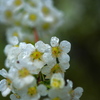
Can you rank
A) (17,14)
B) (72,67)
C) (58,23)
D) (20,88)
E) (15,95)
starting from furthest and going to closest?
(72,67), (58,23), (17,14), (15,95), (20,88)

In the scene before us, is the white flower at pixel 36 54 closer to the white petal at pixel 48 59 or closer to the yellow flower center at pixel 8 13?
the white petal at pixel 48 59

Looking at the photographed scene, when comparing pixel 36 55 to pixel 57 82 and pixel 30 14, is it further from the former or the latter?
pixel 30 14

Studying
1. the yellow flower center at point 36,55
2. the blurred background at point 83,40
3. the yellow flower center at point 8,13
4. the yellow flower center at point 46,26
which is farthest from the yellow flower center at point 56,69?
the blurred background at point 83,40

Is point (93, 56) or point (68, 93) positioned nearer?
point (68, 93)

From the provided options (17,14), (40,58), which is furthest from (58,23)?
(40,58)

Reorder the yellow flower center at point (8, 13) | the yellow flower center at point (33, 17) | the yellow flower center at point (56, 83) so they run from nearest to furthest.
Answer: the yellow flower center at point (56, 83) → the yellow flower center at point (33, 17) → the yellow flower center at point (8, 13)

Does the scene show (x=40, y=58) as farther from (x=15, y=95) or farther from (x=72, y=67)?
(x=72, y=67)

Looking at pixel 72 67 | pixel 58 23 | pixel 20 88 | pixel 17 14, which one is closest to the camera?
pixel 20 88
